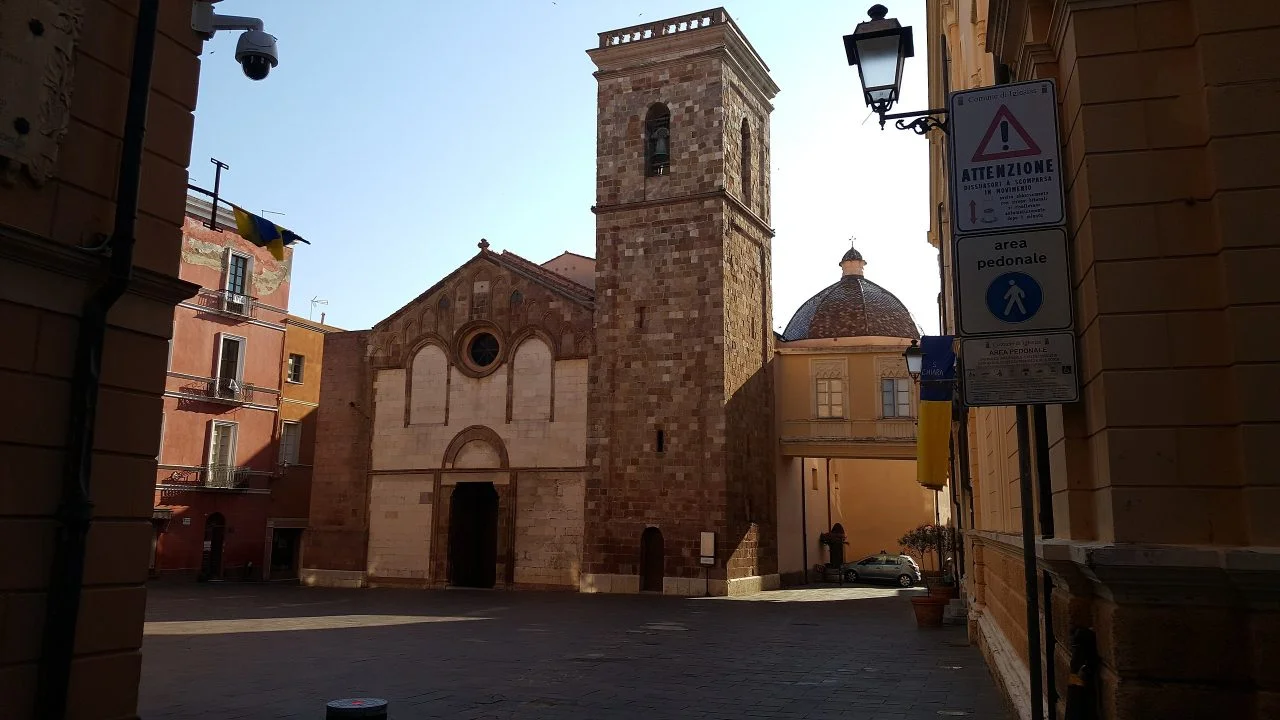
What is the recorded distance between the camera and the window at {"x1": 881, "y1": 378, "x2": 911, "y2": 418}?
30.5 meters

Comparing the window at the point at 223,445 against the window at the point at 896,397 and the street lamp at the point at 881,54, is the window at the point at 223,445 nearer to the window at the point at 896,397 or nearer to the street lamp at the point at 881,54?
the window at the point at 896,397

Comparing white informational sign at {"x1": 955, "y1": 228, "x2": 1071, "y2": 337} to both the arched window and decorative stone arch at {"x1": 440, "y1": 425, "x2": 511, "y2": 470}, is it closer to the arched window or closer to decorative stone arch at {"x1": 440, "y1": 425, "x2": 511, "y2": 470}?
decorative stone arch at {"x1": 440, "y1": 425, "x2": 511, "y2": 470}

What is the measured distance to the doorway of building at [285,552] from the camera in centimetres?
3422

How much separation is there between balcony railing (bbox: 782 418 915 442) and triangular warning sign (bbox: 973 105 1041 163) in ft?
85.9

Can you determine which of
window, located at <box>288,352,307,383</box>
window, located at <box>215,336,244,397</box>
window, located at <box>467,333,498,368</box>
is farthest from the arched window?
window, located at <box>288,352,307,383</box>

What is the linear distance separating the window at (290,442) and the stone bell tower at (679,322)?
1316 centimetres

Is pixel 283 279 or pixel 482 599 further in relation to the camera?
pixel 283 279

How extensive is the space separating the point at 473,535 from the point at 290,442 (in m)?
9.21

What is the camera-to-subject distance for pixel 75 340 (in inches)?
234

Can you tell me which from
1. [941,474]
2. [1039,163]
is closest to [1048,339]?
[1039,163]

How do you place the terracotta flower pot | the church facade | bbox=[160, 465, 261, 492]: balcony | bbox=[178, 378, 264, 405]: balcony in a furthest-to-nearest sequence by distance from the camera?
bbox=[178, 378, 264, 405]: balcony → bbox=[160, 465, 261, 492]: balcony → the church facade → the terracotta flower pot

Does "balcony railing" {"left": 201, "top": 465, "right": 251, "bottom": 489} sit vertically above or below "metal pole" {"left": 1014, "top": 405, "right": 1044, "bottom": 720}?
above

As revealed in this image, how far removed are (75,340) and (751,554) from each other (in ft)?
78.4

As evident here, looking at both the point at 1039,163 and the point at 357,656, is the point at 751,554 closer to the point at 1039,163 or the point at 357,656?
the point at 357,656
